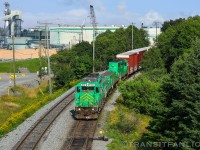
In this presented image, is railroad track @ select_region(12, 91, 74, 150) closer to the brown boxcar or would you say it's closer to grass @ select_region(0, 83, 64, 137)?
grass @ select_region(0, 83, 64, 137)

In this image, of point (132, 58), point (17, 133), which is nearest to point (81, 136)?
point (17, 133)

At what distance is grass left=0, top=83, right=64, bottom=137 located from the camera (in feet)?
91.7

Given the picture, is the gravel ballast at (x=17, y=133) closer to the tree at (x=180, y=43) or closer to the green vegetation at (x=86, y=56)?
the green vegetation at (x=86, y=56)

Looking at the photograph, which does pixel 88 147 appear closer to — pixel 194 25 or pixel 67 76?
pixel 67 76

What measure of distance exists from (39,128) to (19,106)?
18.2 m

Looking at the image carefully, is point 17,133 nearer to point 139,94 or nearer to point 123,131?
point 123,131

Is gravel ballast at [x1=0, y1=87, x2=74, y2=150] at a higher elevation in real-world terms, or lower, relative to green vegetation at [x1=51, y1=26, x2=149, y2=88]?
lower

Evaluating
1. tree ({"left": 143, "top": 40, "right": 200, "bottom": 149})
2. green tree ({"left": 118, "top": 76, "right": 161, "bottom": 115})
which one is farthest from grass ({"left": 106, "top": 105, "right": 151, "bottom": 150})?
tree ({"left": 143, "top": 40, "right": 200, "bottom": 149})

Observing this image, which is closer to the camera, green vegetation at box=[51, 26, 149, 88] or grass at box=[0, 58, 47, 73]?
green vegetation at box=[51, 26, 149, 88]

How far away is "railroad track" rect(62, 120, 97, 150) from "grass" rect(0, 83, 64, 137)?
5.21 metres

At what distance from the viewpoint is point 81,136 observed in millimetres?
24016

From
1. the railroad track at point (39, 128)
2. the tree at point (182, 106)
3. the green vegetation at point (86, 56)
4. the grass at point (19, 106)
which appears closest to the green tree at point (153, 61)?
the green vegetation at point (86, 56)

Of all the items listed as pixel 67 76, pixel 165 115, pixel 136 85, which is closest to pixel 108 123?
pixel 136 85

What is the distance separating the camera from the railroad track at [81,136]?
71.5ft
